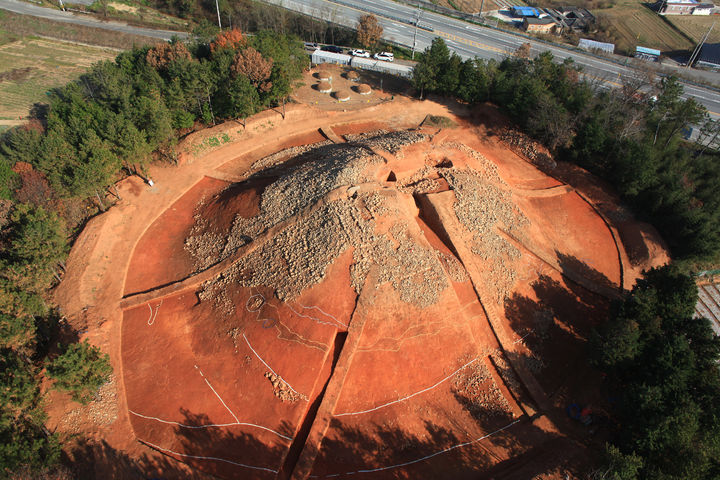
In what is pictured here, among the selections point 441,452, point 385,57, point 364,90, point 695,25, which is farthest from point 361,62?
point 695,25

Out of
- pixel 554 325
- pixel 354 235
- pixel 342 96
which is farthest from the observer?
pixel 342 96

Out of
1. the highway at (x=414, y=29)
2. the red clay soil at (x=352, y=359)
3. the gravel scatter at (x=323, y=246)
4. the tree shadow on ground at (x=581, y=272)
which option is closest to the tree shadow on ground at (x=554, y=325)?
the red clay soil at (x=352, y=359)

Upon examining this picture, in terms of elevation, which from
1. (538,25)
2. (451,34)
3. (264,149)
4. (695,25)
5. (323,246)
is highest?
(695,25)

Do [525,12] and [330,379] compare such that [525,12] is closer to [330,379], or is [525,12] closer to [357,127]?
[357,127]

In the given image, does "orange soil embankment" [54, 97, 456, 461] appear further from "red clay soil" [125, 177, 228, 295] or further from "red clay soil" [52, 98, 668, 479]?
"red clay soil" [125, 177, 228, 295]

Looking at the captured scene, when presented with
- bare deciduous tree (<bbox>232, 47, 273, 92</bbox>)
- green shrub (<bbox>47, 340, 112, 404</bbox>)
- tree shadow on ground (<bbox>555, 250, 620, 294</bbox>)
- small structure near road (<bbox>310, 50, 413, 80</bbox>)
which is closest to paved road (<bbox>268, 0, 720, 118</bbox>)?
small structure near road (<bbox>310, 50, 413, 80</bbox>)

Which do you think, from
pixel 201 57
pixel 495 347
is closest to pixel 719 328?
pixel 495 347
